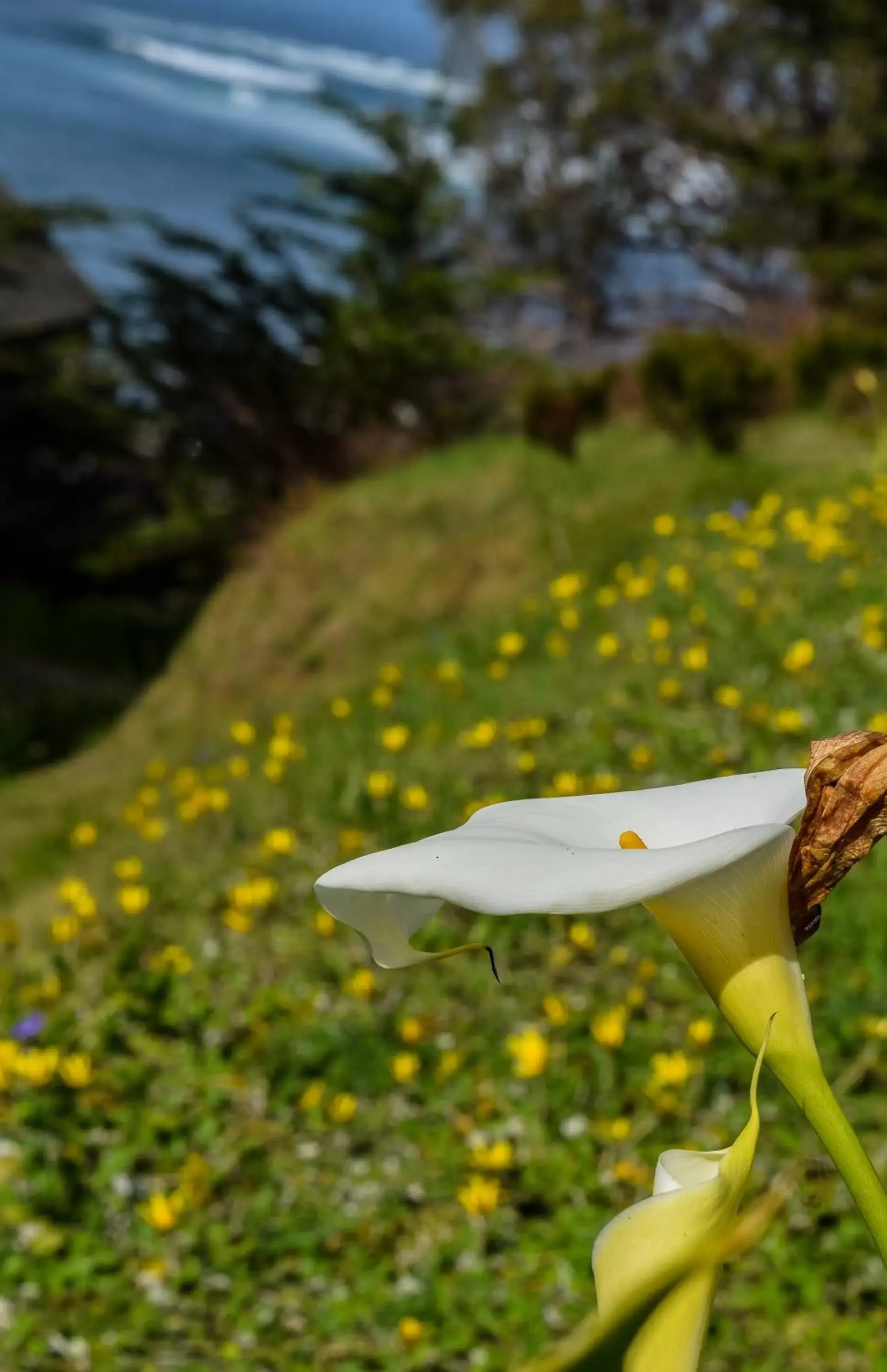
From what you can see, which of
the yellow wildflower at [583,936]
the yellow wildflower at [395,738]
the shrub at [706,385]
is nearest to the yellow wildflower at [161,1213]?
the yellow wildflower at [583,936]

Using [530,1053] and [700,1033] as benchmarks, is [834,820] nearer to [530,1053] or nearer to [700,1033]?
[530,1053]

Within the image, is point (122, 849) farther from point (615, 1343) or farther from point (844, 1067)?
point (615, 1343)

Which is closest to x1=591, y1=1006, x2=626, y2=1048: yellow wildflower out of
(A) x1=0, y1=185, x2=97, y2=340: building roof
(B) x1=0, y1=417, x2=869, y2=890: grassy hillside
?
(B) x1=0, y1=417, x2=869, y2=890: grassy hillside

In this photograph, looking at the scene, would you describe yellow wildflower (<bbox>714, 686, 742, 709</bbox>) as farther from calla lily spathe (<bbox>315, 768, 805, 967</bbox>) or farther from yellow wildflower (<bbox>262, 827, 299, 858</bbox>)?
calla lily spathe (<bbox>315, 768, 805, 967</bbox>)

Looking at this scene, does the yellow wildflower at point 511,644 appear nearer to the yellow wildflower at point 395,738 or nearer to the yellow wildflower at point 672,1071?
the yellow wildflower at point 395,738

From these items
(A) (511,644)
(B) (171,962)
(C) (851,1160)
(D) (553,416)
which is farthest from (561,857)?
(D) (553,416)

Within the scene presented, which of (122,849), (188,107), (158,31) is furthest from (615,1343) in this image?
(158,31)
